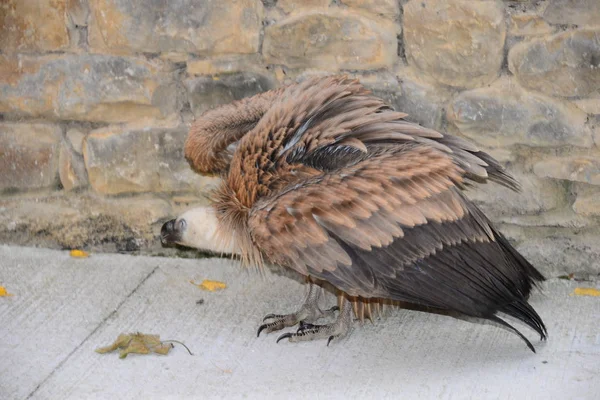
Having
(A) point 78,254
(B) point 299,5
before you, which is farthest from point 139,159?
(B) point 299,5

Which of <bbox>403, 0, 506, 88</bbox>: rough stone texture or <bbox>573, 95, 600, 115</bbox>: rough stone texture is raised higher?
<bbox>403, 0, 506, 88</bbox>: rough stone texture

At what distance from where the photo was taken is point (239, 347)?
3260 mm

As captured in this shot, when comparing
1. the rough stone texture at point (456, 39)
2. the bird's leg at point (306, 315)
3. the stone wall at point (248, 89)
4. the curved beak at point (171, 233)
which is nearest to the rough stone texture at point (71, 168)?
the stone wall at point (248, 89)

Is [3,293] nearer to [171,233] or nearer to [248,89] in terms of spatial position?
[171,233]

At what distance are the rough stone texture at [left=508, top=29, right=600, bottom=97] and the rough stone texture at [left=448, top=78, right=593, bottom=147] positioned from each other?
2.4 inches

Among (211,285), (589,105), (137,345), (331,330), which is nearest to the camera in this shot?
(137,345)

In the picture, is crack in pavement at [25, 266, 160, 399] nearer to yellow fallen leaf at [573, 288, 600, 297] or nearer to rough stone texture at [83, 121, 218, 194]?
rough stone texture at [83, 121, 218, 194]

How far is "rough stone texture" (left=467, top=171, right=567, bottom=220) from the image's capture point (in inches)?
142

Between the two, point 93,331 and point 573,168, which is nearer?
point 93,331

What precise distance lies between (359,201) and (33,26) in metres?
1.83

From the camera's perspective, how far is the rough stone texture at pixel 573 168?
137 inches

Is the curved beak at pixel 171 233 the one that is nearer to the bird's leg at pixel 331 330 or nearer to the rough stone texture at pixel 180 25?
the bird's leg at pixel 331 330

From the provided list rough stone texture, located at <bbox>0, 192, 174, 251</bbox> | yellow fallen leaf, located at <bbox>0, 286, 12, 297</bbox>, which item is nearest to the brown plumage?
rough stone texture, located at <bbox>0, 192, 174, 251</bbox>

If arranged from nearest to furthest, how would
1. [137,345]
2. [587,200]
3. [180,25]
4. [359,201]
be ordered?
[359,201] → [137,345] → [587,200] → [180,25]
